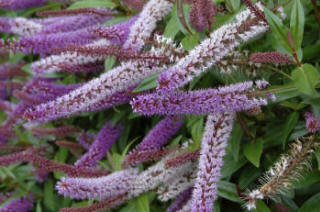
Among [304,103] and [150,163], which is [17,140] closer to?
[150,163]

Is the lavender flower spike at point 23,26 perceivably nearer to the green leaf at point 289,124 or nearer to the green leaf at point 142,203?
the green leaf at point 142,203

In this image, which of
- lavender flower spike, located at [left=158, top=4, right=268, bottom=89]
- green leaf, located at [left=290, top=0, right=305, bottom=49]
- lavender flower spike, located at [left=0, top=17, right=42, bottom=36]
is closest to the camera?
lavender flower spike, located at [left=158, top=4, right=268, bottom=89]

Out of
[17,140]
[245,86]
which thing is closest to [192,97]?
[245,86]

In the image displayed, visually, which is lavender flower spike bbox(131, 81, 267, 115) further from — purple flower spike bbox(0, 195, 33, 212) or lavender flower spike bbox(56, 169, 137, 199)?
purple flower spike bbox(0, 195, 33, 212)

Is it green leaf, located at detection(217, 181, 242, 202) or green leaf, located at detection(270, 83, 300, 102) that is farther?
green leaf, located at detection(217, 181, 242, 202)

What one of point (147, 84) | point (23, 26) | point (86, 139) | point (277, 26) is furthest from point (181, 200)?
point (23, 26)

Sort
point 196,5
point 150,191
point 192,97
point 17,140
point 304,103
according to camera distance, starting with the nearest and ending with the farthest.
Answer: point 192,97 → point 196,5 → point 304,103 → point 150,191 → point 17,140

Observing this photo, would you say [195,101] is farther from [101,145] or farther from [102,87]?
[101,145]

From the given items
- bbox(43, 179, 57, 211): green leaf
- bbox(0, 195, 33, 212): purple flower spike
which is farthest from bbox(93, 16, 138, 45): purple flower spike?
bbox(0, 195, 33, 212): purple flower spike
